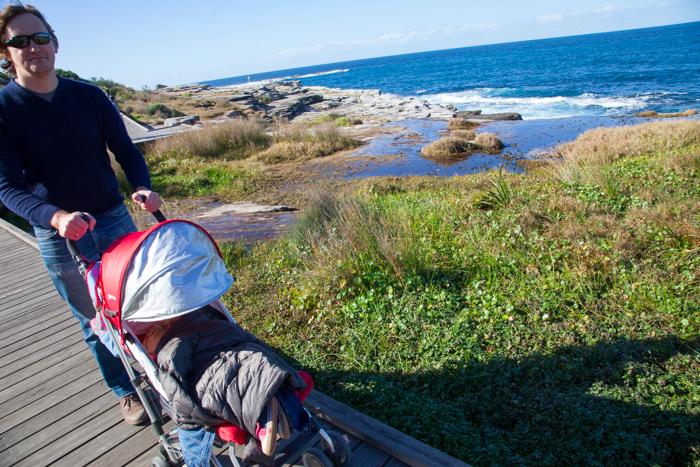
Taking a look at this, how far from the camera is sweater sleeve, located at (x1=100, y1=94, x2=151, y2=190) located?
260 centimetres

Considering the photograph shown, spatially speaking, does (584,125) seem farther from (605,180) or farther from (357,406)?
(357,406)

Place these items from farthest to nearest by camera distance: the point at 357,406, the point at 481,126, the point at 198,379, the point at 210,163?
the point at 481,126 → the point at 210,163 → the point at 357,406 → the point at 198,379

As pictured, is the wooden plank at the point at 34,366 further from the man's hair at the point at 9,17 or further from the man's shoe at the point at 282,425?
the man's shoe at the point at 282,425

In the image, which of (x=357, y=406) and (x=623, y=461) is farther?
(x=357, y=406)

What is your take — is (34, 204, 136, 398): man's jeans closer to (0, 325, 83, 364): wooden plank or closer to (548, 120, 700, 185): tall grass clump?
(0, 325, 83, 364): wooden plank

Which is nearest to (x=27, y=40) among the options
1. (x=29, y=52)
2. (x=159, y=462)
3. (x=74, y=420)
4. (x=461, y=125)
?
(x=29, y=52)

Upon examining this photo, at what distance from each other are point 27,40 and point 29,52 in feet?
0.20

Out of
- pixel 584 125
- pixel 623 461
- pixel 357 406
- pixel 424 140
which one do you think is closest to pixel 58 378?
pixel 357 406

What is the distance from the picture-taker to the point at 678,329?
3.21 m

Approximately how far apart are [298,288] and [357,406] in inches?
76.9

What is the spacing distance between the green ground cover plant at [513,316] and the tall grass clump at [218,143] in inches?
476

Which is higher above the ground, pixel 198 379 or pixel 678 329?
pixel 198 379

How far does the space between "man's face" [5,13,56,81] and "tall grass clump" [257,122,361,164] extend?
13.9 m

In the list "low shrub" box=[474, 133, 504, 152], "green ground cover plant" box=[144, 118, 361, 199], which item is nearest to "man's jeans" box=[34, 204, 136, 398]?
"green ground cover plant" box=[144, 118, 361, 199]
